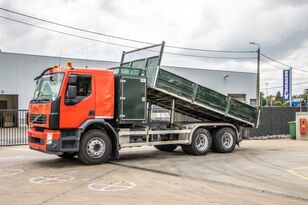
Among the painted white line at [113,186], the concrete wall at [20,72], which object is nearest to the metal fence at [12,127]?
the painted white line at [113,186]

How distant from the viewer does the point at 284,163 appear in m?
12.0

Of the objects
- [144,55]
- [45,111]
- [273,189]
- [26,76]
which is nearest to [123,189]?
[273,189]

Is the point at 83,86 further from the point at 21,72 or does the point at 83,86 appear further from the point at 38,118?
the point at 21,72

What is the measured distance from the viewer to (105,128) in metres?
11.9

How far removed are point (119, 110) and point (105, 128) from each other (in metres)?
0.69

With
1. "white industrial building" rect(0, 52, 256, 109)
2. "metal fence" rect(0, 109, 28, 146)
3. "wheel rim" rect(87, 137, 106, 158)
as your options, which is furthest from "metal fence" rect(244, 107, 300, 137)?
"white industrial building" rect(0, 52, 256, 109)

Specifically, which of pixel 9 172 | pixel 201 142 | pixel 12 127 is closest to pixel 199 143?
pixel 201 142

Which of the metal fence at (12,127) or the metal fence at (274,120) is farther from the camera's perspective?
the metal fence at (274,120)

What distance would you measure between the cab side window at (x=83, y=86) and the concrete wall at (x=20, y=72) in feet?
76.0

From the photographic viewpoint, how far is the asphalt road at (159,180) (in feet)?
24.2

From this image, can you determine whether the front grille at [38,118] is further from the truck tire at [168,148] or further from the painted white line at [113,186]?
the truck tire at [168,148]

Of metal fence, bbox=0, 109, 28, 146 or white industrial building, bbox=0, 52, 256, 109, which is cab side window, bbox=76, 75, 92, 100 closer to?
metal fence, bbox=0, 109, 28, 146

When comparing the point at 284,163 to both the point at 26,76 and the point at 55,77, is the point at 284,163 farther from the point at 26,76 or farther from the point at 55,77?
the point at 26,76

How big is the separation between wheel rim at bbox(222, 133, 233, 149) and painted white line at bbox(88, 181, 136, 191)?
6.90 m
